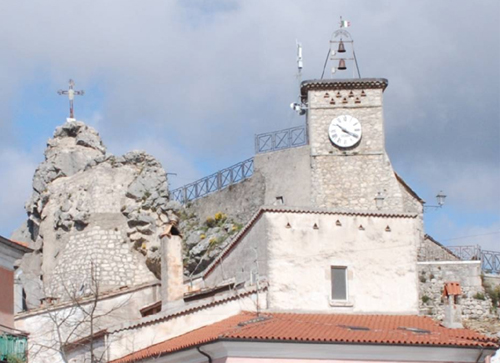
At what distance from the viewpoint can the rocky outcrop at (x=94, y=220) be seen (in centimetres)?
5745

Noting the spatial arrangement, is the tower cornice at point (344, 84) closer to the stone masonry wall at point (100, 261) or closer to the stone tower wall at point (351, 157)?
the stone tower wall at point (351, 157)

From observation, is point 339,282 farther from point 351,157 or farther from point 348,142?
point 348,142

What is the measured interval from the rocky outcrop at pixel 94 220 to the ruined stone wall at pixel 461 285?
39.4 ft

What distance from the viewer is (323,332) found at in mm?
35562

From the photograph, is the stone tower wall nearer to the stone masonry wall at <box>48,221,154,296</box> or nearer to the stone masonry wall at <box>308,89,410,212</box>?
the stone masonry wall at <box>308,89,410,212</box>

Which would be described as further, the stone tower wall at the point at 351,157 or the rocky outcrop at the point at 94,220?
the rocky outcrop at the point at 94,220

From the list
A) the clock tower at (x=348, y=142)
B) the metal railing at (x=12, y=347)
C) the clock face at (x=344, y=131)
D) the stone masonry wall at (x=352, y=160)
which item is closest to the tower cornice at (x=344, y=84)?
the clock tower at (x=348, y=142)

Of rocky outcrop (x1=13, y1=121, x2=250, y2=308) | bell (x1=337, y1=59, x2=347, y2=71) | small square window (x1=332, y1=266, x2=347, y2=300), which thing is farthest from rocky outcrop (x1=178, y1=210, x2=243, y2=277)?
small square window (x1=332, y1=266, x2=347, y2=300)

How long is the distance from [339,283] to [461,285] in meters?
12.4

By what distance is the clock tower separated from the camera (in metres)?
54.3

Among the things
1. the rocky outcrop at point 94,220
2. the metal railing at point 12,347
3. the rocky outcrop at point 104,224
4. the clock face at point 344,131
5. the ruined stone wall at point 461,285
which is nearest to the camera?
the metal railing at point 12,347

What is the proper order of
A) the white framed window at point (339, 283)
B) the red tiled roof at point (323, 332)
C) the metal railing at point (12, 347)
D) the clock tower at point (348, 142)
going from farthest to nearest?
the clock tower at point (348, 142) < the white framed window at point (339, 283) < the red tiled roof at point (323, 332) < the metal railing at point (12, 347)

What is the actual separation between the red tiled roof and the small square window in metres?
1.20

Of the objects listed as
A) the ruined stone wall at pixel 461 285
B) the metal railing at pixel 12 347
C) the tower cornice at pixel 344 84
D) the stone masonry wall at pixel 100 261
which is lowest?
the metal railing at pixel 12 347
